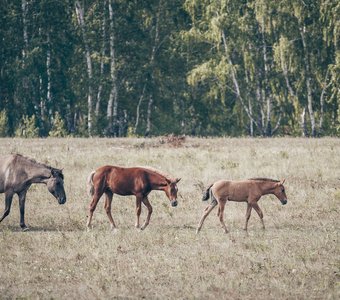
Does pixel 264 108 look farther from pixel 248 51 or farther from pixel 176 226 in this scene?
pixel 176 226

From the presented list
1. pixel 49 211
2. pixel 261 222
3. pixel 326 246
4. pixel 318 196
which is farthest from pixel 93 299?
pixel 318 196

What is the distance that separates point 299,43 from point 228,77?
4.94 metres

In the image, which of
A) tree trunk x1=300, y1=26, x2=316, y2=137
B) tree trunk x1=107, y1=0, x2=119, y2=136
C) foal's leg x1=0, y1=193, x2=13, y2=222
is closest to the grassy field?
foal's leg x1=0, y1=193, x2=13, y2=222

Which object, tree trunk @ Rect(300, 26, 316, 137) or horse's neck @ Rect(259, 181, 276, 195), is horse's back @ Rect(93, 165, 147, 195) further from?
tree trunk @ Rect(300, 26, 316, 137)

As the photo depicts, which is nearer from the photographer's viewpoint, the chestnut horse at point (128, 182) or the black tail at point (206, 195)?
the black tail at point (206, 195)

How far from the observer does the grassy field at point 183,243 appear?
14.7 m

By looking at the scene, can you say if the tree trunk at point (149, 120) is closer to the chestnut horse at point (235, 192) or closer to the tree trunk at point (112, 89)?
the tree trunk at point (112, 89)

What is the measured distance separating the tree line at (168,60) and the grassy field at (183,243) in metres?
17.6

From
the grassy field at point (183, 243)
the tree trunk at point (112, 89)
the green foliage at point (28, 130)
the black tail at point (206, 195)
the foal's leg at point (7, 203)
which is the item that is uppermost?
the tree trunk at point (112, 89)

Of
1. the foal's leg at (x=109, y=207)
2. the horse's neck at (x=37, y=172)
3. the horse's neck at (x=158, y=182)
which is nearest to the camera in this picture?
the foal's leg at (x=109, y=207)

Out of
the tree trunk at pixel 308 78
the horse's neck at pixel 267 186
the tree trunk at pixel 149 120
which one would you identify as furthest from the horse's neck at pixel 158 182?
the tree trunk at pixel 149 120

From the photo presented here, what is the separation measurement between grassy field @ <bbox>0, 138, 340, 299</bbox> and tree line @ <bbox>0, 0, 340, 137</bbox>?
1764cm

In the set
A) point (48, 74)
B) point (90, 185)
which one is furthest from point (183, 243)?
point (48, 74)

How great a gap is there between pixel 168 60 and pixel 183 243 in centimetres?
3612
